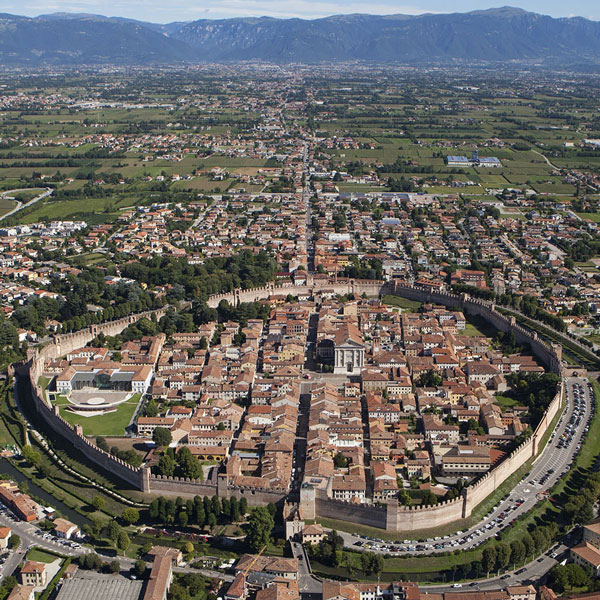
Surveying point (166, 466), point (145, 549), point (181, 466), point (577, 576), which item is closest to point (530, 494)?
point (577, 576)

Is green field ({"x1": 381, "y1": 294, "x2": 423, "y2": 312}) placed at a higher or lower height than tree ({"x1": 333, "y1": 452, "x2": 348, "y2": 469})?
lower

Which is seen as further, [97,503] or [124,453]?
[124,453]

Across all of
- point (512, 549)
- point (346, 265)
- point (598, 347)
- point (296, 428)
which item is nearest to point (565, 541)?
point (512, 549)

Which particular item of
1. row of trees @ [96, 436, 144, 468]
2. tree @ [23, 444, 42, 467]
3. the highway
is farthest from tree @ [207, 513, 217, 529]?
tree @ [23, 444, 42, 467]

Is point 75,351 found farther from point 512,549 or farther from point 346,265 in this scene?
point 512,549

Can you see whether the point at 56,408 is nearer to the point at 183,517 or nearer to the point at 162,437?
the point at 162,437

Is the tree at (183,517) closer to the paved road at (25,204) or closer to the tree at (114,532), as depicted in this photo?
the tree at (114,532)

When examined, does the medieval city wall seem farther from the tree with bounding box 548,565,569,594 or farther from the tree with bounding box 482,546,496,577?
the tree with bounding box 548,565,569,594
